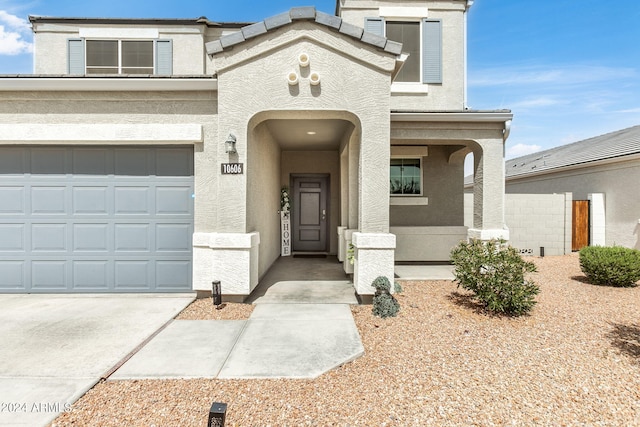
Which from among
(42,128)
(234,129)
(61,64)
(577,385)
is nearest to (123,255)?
(42,128)

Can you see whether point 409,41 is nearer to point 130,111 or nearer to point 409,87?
point 409,87

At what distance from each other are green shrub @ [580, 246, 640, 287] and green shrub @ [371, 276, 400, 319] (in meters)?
4.90

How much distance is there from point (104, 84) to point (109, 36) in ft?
18.0

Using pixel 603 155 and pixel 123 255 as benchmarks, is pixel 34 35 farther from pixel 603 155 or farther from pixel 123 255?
pixel 603 155

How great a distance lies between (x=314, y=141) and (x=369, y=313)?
17.0ft

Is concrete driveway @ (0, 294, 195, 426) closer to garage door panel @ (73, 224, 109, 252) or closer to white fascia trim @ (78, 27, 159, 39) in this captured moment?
garage door panel @ (73, 224, 109, 252)

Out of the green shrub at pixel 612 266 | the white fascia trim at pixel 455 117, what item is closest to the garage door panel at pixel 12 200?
→ the white fascia trim at pixel 455 117

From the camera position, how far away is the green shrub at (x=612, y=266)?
609 cm

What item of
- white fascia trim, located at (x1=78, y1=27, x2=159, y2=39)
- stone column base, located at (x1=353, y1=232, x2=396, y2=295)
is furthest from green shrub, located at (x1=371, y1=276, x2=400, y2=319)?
white fascia trim, located at (x1=78, y1=27, x2=159, y2=39)

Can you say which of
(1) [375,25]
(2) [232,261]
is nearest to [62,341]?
(2) [232,261]

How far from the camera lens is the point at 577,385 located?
2.80 m

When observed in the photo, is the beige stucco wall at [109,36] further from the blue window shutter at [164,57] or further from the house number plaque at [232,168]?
the house number plaque at [232,168]

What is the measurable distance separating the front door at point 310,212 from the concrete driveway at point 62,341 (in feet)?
16.7

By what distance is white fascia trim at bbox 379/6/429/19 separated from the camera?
8188 millimetres
